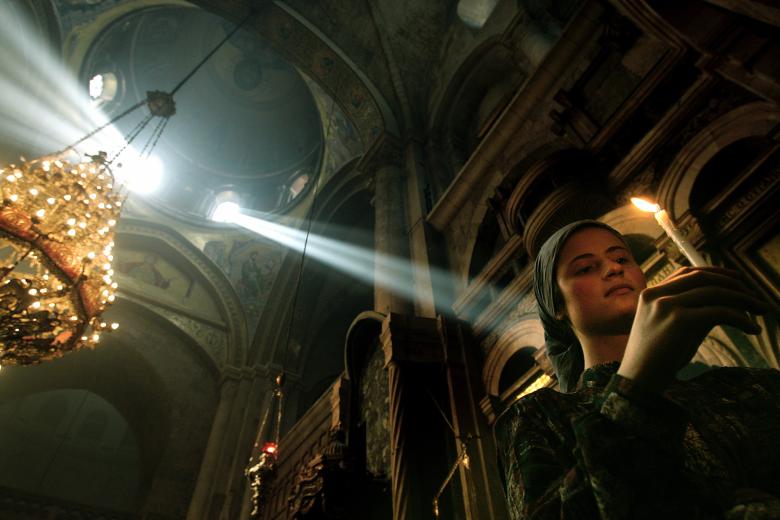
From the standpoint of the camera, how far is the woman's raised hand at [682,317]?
958 mm

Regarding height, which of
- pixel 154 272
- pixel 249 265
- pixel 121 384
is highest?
pixel 249 265

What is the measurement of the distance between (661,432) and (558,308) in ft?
1.98

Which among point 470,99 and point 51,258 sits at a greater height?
point 470,99

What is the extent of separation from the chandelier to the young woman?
21.7ft

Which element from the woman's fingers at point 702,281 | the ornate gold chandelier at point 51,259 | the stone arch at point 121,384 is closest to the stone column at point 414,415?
the woman's fingers at point 702,281

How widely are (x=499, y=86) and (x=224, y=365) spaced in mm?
8925

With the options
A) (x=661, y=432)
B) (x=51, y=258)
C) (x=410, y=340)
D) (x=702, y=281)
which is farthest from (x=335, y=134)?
(x=661, y=432)

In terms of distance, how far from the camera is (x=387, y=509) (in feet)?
13.9

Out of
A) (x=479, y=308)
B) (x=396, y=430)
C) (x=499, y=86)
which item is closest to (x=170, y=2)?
(x=499, y=86)

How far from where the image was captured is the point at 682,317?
38.0 inches

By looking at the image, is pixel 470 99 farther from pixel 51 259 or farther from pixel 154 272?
pixel 154 272

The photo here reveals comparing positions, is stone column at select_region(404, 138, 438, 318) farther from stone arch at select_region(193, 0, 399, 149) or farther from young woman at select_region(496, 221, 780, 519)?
young woman at select_region(496, 221, 780, 519)

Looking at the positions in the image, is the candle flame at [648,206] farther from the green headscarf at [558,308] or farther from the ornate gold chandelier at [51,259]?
the ornate gold chandelier at [51,259]

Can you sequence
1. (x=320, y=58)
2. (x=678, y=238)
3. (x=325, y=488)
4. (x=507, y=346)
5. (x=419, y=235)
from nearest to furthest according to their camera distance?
(x=678, y=238) < (x=325, y=488) < (x=507, y=346) < (x=419, y=235) < (x=320, y=58)
